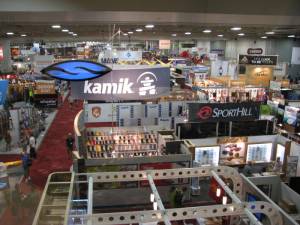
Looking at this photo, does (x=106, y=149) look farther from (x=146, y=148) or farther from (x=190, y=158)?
(x=190, y=158)

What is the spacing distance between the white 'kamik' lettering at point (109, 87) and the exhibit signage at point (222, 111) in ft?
8.77

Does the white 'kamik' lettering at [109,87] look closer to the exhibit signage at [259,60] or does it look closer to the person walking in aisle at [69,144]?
the person walking in aisle at [69,144]

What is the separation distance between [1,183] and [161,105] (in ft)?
21.6

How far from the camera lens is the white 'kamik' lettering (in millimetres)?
8374

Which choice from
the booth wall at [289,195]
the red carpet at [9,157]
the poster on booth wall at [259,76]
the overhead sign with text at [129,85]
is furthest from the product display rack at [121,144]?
the poster on booth wall at [259,76]

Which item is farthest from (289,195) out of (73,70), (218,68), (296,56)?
(296,56)

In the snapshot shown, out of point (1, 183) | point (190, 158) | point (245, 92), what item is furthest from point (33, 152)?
point (245, 92)

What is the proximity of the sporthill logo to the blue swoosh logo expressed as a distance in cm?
495

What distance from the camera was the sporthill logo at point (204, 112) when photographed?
34.9 ft

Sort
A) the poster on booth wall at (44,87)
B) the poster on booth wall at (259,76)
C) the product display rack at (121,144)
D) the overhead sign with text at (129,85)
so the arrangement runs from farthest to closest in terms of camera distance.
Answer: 1. the poster on booth wall at (259,76)
2. the poster on booth wall at (44,87)
3. the product display rack at (121,144)
4. the overhead sign with text at (129,85)

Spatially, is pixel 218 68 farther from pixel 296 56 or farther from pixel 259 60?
pixel 296 56

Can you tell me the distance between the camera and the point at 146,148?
11234 millimetres

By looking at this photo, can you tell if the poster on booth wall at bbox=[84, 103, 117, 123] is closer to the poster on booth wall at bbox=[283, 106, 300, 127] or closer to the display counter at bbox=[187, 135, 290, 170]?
the display counter at bbox=[187, 135, 290, 170]

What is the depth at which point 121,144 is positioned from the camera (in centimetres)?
1119
